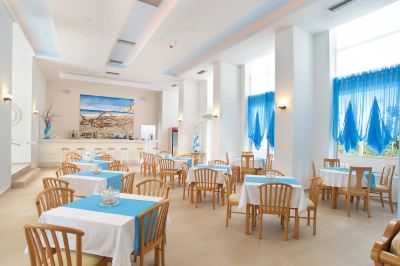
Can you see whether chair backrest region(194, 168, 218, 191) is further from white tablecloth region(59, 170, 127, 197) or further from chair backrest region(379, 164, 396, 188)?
chair backrest region(379, 164, 396, 188)

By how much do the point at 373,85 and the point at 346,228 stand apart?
11.7 feet

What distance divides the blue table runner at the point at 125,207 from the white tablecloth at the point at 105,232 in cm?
6

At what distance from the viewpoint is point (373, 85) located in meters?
5.68

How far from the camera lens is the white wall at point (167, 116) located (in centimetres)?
1399

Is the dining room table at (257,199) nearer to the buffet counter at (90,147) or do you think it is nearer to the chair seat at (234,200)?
the chair seat at (234,200)

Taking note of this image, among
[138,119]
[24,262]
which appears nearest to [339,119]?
[24,262]

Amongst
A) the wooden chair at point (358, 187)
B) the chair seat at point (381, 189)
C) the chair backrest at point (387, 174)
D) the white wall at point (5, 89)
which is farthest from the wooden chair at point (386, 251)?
the white wall at point (5, 89)

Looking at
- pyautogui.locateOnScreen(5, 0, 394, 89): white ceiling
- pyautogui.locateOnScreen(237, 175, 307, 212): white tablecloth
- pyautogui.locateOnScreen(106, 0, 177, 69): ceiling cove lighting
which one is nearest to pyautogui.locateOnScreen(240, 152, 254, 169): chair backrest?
pyautogui.locateOnScreen(5, 0, 394, 89): white ceiling

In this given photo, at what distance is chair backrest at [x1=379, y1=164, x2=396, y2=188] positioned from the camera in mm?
5102

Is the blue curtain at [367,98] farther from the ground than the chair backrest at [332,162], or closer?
farther from the ground

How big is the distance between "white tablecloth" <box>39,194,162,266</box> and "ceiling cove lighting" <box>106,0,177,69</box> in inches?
185

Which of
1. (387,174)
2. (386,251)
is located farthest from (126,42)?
(386,251)

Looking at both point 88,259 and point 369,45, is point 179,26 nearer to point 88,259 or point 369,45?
point 369,45

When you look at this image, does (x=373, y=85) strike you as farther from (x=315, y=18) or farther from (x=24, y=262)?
(x=24, y=262)
